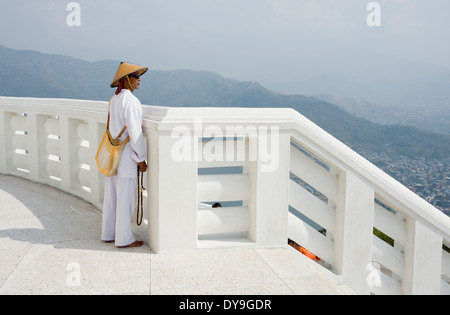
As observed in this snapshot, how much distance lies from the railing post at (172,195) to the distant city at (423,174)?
49756 mm

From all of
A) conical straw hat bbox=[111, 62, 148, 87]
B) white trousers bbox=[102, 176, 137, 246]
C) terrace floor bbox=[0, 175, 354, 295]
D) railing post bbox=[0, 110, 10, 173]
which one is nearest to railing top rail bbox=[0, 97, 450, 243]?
conical straw hat bbox=[111, 62, 148, 87]

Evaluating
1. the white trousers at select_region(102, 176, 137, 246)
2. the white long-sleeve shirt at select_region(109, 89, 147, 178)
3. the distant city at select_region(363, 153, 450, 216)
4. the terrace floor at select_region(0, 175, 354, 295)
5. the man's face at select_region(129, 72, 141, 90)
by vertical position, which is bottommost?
the distant city at select_region(363, 153, 450, 216)

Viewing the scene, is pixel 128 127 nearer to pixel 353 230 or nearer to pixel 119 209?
pixel 119 209

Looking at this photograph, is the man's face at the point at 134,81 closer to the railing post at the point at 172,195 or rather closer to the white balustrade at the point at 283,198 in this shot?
the white balustrade at the point at 283,198

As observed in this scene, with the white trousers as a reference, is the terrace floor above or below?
below

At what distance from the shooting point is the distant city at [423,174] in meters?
56.5

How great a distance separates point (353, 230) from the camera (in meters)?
4.74

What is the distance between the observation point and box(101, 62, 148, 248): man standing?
4312 mm

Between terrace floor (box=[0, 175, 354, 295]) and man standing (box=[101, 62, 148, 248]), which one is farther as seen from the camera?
man standing (box=[101, 62, 148, 248])

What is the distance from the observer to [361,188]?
471 centimetres

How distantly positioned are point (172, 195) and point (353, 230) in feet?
6.71

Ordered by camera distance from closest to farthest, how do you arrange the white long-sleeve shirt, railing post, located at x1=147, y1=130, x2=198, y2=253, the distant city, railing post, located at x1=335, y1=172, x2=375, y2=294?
railing post, located at x1=147, y1=130, x2=198, y2=253 < the white long-sleeve shirt < railing post, located at x1=335, y1=172, x2=375, y2=294 < the distant city

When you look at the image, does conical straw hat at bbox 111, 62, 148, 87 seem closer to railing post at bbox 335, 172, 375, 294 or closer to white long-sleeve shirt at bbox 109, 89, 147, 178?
white long-sleeve shirt at bbox 109, 89, 147, 178

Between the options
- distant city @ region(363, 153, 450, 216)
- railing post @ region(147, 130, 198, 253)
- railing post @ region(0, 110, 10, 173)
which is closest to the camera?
railing post @ region(147, 130, 198, 253)
